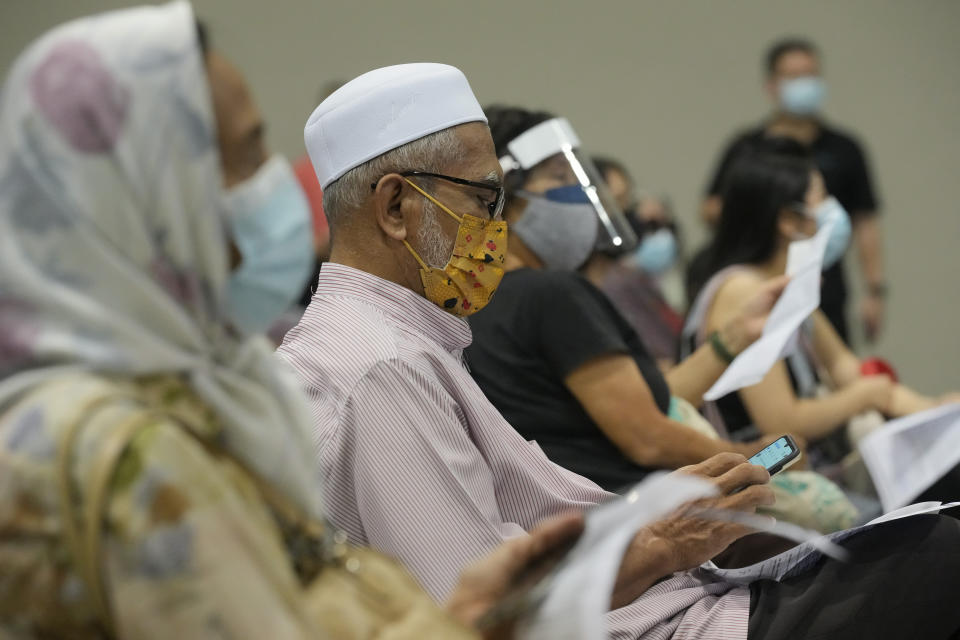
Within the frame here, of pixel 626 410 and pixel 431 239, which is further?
pixel 626 410

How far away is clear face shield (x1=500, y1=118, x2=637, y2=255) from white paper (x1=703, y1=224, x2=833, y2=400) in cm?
45

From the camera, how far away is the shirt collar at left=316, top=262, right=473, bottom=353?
1747 millimetres

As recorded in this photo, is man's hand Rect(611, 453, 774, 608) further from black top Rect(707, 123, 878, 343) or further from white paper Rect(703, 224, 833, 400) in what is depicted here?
black top Rect(707, 123, 878, 343)

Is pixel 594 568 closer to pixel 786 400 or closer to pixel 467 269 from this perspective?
pixel 467 269

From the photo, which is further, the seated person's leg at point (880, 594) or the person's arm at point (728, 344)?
the person's arm at point (728, 344)

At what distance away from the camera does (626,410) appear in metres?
2.09

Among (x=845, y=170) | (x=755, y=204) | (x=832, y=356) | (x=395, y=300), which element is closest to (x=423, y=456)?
(x=395, y=300)

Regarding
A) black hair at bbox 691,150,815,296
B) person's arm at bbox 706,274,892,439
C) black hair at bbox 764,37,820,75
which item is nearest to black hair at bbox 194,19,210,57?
person's arm at bbox 706,274,892,439

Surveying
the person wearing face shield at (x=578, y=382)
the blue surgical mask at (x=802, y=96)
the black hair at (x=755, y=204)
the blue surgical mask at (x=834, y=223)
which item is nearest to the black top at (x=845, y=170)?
the blue surgical mask at (x=802, y=96)

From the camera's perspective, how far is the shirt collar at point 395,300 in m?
1.75

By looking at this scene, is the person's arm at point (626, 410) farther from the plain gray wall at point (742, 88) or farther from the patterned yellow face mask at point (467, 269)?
the plain gray wall at point (742, 88)

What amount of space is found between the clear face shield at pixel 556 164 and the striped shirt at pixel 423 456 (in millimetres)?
775

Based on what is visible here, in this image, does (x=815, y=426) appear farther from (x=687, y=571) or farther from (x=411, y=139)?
(x=411, y=139)

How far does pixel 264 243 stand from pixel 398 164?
0.66 m
